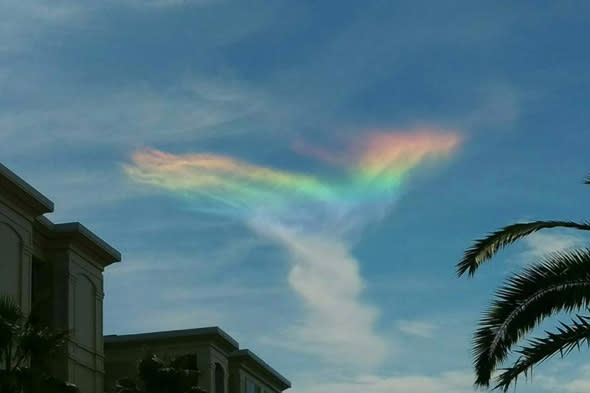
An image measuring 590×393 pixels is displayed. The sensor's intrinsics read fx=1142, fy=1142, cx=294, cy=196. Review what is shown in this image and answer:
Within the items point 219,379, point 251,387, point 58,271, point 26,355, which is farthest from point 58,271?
point 251,387

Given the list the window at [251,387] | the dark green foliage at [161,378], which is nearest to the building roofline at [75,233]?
the dark green foliage at [161,378]

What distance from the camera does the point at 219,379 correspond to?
→ 6228 cm

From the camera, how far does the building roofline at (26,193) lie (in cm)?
3844

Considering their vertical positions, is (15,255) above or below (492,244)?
above

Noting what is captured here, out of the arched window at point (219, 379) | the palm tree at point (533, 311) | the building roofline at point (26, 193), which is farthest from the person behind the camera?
the arched window at point (219, 379)

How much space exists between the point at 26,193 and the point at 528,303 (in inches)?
984

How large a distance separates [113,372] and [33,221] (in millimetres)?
19389

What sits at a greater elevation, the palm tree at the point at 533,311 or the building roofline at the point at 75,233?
the building roofline at the point at 75,233

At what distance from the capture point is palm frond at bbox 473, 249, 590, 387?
1866 cm

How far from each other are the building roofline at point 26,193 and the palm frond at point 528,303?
75.9ft

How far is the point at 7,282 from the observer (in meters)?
39.5

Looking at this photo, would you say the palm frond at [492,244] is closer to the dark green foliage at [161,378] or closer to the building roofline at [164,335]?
the dark green foliage at [161,378]

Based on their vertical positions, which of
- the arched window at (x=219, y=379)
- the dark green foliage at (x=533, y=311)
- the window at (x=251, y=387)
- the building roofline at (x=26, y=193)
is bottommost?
the dark green foliage at (x=533, y=311)

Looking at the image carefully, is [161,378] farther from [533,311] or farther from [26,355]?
[533,311]
